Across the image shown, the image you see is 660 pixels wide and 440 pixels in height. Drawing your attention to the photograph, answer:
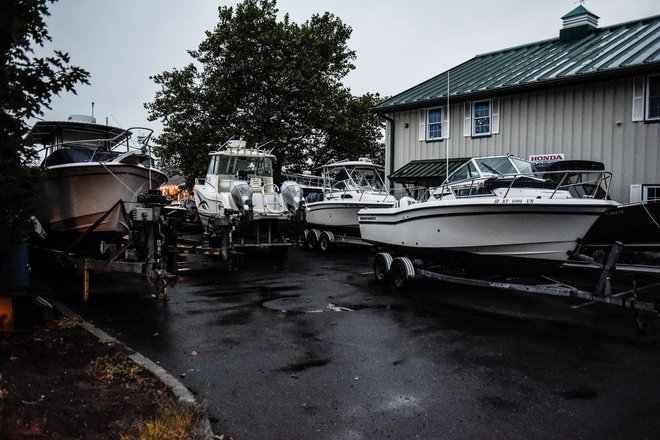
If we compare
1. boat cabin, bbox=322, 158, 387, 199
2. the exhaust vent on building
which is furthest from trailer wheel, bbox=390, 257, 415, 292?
the exhaust vent on building

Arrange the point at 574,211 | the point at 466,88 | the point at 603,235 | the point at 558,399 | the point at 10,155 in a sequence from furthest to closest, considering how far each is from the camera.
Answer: the point at 466,88 → the point at 603,235 → the point at 574,211 → the point at 10,155 → the point at 558,399

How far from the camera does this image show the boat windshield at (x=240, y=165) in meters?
15.1

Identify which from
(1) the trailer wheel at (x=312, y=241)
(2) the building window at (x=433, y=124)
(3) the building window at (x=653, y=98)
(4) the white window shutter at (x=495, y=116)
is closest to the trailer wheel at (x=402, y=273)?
(1) the trailer wheel at (x=312, y=241)

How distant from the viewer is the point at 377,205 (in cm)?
1476

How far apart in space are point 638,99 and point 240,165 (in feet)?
36.6

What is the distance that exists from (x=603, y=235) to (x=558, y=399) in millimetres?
6284

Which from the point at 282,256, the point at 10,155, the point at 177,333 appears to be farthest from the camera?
the point at 282,256

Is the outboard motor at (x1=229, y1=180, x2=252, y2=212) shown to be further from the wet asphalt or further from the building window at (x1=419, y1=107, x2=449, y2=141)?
the building window at (x1=419, y1=107, x2=449, y2=141)

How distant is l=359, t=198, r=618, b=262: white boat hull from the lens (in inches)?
292

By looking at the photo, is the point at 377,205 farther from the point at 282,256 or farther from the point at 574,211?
the point at 574,211

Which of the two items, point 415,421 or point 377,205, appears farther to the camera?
point 377,205

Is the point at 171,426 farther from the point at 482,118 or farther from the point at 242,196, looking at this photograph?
the point at 482,118

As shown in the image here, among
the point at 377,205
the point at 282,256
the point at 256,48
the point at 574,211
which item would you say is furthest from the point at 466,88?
the point at 256,48

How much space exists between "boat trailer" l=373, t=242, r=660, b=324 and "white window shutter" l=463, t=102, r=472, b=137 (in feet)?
25.9
